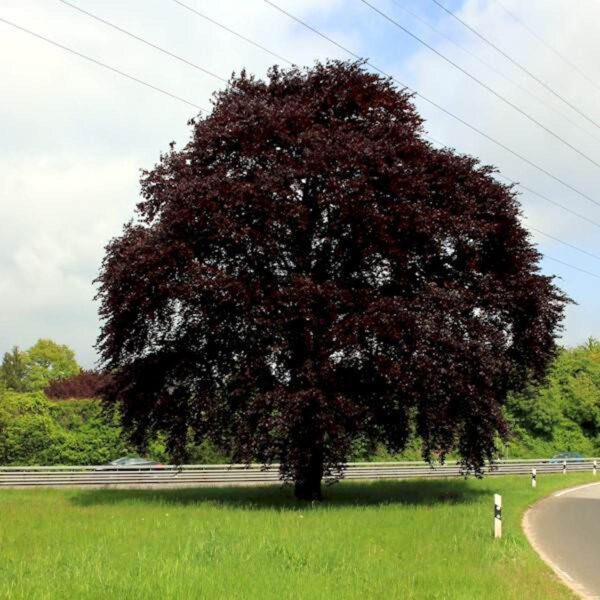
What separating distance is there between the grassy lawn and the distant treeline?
18.9 ft

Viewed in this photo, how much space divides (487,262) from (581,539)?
9.40 m

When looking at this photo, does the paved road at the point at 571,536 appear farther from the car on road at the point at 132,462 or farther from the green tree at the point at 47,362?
the green tree at the point at 47,362

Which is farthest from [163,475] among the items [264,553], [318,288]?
[264,553]

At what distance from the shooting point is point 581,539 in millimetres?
14570

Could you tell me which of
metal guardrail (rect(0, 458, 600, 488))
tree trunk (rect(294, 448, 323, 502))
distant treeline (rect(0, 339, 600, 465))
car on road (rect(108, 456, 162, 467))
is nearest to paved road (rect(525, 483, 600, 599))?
distant treeline (rect(0, 339, 600, 465))

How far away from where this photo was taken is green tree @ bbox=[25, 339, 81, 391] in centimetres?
9675

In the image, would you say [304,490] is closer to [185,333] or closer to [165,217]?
[185,333]

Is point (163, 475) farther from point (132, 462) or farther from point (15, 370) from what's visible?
point (15, 370)

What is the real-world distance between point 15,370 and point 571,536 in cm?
8536

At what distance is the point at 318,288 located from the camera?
18.4 meters

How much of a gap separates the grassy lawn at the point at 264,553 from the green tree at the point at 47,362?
81.5 m

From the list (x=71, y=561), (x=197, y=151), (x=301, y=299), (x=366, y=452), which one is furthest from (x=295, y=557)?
(x=366, y=452)

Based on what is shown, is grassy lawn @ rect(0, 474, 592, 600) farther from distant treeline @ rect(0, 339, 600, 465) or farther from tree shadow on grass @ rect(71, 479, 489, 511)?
distant treeline @ rect(0, 339, 600, 465)

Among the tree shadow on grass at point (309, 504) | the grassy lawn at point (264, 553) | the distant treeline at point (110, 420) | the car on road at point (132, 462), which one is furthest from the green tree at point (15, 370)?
the grassy lawn at point (264, 553)
